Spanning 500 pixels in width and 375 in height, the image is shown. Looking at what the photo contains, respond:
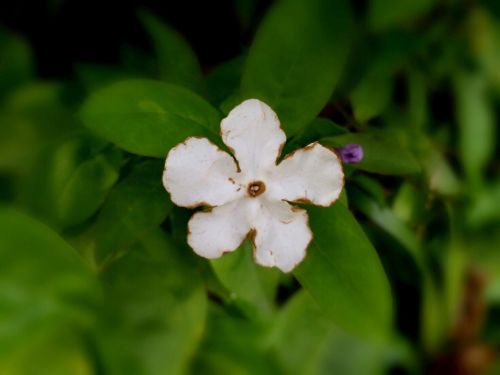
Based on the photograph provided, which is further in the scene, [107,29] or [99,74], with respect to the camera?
[107,29]

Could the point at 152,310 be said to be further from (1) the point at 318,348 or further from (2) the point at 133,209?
(1) the point at 318,348

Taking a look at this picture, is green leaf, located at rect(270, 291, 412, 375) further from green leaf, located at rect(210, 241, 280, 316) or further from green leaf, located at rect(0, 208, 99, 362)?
green leaf, located at rect(0, 208, 99, 362)

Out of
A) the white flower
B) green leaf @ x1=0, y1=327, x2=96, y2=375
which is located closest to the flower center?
the white flower

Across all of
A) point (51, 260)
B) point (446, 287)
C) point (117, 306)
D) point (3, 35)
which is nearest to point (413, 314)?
point (446, 287)

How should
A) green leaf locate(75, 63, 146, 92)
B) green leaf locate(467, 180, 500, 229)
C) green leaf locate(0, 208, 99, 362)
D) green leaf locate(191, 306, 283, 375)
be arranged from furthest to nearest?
green leaf locate(467, 180, 500, 229)
green leaf locate(191, 306, 283, 375)
green leaf locate(75, 63, 146, 92)
green leaf locate(0, 208, 99, 362)

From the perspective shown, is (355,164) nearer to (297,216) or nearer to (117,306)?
(297,216)

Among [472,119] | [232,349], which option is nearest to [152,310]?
[232,349]
